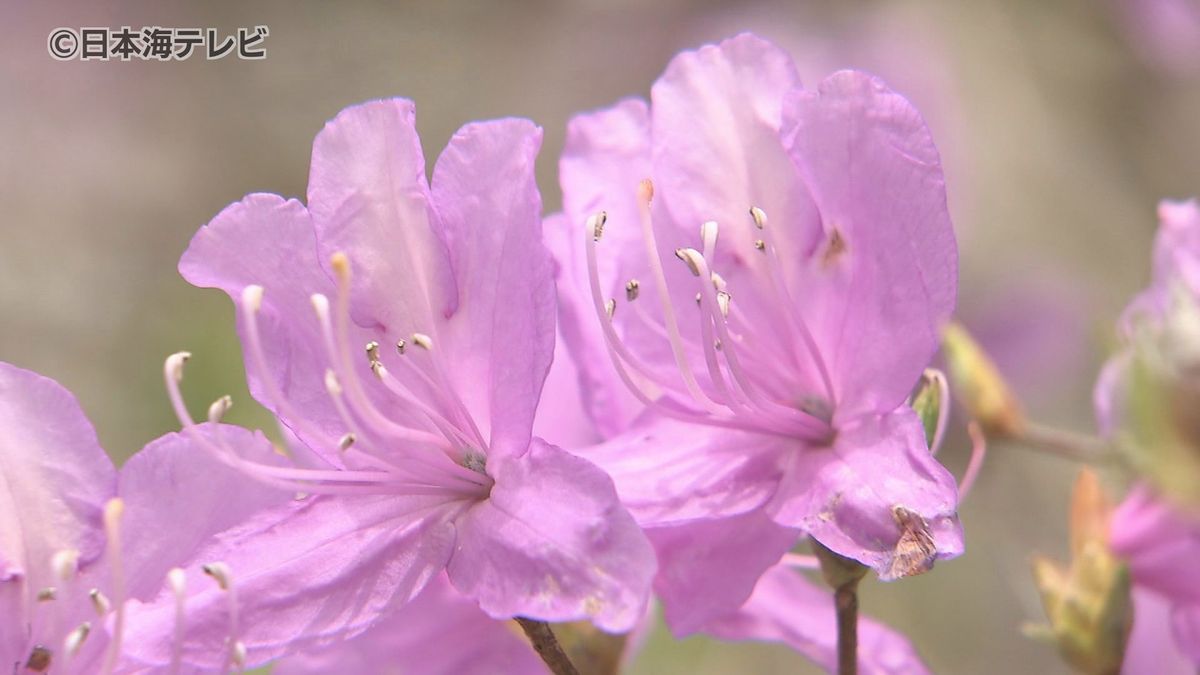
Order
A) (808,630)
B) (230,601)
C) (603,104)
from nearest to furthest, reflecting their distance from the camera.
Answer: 1. (230,601)
2. (808,630)
3. (603,104)

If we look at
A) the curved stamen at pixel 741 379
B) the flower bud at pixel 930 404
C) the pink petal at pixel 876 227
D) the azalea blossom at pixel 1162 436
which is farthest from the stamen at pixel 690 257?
the azalea blossom at pixel 1162 436

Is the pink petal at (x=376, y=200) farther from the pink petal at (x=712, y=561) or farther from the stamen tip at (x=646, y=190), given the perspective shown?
the pink petal at (x=712, y=561)

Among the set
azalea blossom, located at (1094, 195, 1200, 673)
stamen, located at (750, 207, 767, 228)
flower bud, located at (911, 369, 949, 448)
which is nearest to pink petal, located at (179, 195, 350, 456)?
stamen, located at (750, 207, 767, 228)

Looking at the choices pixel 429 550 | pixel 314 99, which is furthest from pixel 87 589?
pixel 314 99

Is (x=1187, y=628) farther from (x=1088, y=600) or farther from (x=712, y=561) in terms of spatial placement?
(x=712, y=561)

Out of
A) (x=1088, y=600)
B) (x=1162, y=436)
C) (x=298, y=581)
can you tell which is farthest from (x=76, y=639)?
(x=1088, y=600)

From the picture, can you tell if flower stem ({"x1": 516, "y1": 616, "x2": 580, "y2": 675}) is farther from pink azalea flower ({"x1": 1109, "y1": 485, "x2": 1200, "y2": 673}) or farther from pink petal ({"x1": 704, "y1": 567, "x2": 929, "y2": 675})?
pink azalea flower ({"x1": 1109, "y1": 485, "x2": 1200, "y2": 673})

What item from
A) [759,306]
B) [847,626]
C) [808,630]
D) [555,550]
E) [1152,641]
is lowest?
[1152,641]
